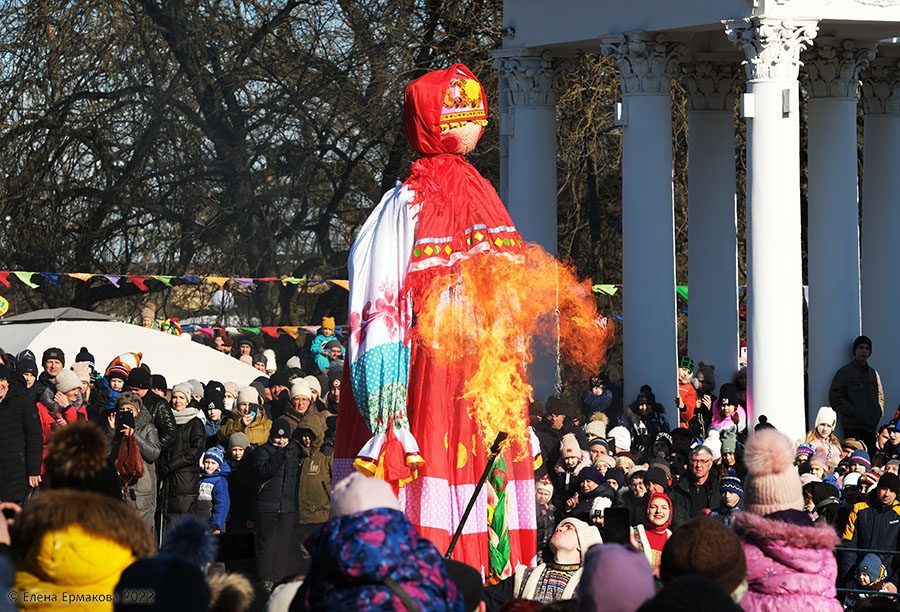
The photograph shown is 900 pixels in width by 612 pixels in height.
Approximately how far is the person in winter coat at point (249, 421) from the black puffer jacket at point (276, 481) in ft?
3.09

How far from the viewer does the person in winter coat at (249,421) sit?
696 inches

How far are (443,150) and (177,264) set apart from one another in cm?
2321

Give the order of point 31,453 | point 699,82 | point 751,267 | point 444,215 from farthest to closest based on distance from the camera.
→ point 699,82 < point 751,267 < point 31,453 < point 444,215

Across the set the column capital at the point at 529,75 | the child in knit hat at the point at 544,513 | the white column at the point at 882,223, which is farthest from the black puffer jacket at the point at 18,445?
the white column at the point at 882,223

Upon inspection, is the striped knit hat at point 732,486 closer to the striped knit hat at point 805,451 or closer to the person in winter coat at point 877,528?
the person in winter coat at point 877,528

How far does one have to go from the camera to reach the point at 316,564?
6695 millimetres

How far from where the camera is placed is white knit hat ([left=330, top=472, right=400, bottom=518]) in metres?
6.72

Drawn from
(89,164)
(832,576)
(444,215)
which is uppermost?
(89,164)

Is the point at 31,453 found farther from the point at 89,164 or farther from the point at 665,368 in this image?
the point at 89,164

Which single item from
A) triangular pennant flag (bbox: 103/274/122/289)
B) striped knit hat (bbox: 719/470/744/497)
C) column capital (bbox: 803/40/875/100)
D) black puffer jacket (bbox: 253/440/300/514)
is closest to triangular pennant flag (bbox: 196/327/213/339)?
triangular pennant flag (bbox: 103/274/122/289)

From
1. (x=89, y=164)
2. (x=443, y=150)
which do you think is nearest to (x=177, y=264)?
(x=89, y=164)

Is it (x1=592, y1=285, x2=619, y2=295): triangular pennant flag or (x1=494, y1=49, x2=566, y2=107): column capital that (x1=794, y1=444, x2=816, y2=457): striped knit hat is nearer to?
(x1=494, y1=49, x2=566, y2=107): column capital

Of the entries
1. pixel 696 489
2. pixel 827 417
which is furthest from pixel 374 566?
→ pixel 827 417

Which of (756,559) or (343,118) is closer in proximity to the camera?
(756,559)
